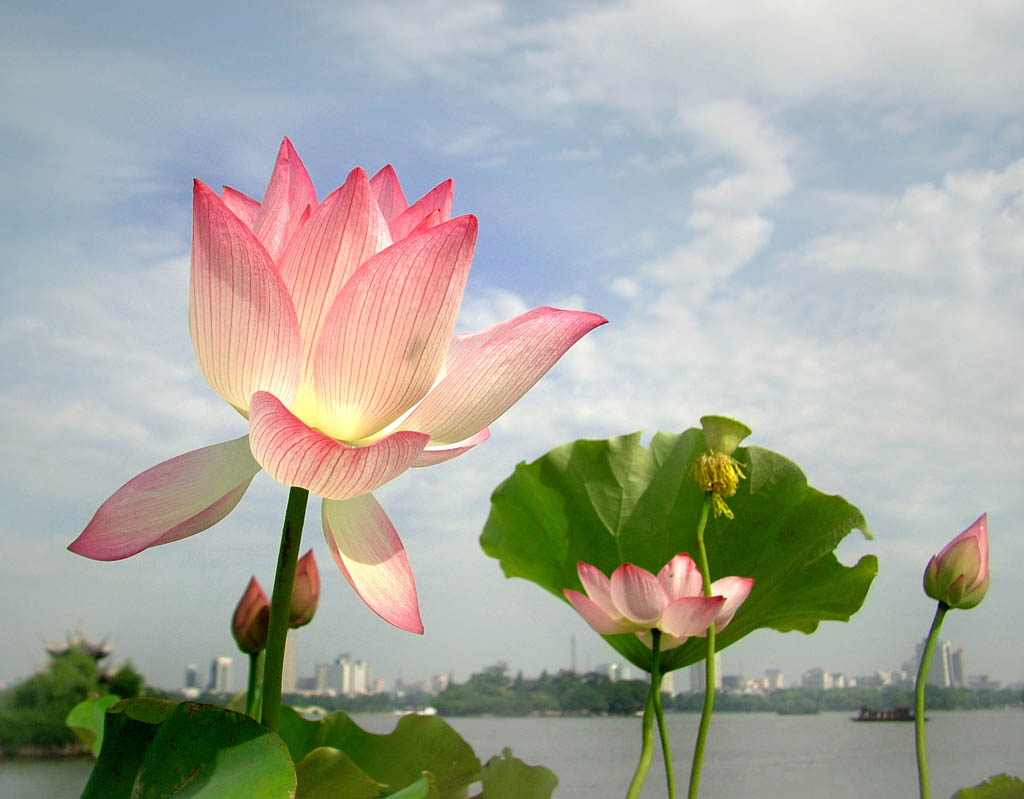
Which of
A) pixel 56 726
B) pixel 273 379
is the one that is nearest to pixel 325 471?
pixel 273 379

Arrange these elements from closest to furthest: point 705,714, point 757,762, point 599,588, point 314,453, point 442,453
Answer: point 314,453 < point 442,453 < point 705,714 < point 599,588 < point 757,762

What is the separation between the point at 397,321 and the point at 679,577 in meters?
0.40

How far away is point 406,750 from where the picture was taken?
2.33 feet

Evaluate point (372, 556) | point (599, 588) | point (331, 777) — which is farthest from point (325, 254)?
point (599, 588)

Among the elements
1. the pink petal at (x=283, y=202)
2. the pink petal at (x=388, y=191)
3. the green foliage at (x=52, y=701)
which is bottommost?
the green foliage at (x=52, y=701)

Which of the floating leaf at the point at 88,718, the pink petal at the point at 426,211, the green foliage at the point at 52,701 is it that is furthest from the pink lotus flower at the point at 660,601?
the green foliage at the point at 52,701

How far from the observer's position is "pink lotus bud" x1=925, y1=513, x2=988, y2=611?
66cm

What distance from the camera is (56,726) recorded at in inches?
787

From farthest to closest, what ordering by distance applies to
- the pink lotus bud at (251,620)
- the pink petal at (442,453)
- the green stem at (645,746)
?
the pink lotus bud at (251,620) < the green stem at (645,746) < the pink petal at (442,453)

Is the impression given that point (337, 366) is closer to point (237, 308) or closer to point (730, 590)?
point (237, 308)

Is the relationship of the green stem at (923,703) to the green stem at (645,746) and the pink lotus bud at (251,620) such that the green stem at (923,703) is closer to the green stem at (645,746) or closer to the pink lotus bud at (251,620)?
the green stem at (645,746)

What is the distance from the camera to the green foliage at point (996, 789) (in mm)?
599

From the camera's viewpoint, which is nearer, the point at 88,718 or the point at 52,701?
the point at 88,718

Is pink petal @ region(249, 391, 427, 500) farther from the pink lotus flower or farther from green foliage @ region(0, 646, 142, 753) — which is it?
green foliage @ region(0, 646, 142, 753)
